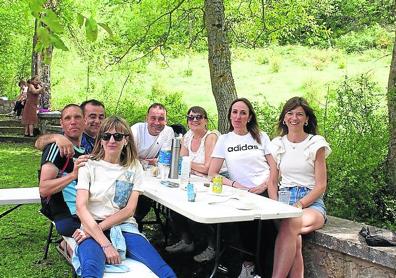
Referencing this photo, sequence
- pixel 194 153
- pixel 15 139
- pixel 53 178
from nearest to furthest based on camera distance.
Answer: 1. pixel 53 178
2. pixel 194 153
3. pixel 15 139

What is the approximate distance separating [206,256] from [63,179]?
137 cm

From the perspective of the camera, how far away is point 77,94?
15.8 m

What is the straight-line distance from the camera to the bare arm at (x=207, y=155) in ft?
15.3

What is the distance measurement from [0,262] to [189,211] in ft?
6.75

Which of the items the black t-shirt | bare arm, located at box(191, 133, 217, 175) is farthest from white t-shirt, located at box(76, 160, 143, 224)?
bare arm, located at box(191, 133, 217, 175)

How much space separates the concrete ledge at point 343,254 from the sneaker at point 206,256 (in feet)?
2.46

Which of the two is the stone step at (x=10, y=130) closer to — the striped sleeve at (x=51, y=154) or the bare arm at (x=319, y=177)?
the striped sleeve at (x=51, y=154)

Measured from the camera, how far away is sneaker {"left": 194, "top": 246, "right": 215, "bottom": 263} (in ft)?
13.3

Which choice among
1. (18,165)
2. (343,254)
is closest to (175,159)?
(343,254)

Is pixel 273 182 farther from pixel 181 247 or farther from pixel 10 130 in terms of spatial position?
pixel 10 130

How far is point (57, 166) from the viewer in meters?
3.42

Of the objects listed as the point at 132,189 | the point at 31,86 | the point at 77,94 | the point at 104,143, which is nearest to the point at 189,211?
the point at 132,189

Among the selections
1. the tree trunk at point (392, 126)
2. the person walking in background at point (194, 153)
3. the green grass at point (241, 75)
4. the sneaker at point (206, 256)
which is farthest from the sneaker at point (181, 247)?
the green grass at point (241, 75)

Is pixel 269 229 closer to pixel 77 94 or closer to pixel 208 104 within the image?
pixel 208 104
